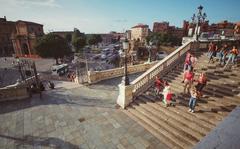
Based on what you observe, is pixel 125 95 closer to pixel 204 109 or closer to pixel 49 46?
pixel 204 109

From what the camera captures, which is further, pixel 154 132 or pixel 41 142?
A: pixel 154 132

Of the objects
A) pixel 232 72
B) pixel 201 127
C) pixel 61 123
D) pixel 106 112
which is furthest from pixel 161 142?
pixel 232 72

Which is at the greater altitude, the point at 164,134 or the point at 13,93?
the point at 13,93

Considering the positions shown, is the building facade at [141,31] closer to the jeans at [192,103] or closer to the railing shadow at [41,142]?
the jeans at [192,103]

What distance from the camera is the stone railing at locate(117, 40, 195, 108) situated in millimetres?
9641

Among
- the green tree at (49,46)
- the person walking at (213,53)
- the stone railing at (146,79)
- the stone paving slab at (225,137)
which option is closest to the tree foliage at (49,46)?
the green tree at (49,46)

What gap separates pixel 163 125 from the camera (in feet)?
24.4

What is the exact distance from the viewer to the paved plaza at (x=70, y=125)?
692cm

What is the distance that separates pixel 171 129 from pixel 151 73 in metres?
4.75

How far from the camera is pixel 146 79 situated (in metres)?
10.6

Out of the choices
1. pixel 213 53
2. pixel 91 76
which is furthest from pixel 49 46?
pixel 213 53

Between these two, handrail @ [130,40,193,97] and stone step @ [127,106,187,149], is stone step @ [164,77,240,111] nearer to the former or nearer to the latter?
stone step @ [127,106,187,149]

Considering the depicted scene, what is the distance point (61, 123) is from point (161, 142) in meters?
5.73

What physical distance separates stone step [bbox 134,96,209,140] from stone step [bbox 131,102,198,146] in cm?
17
